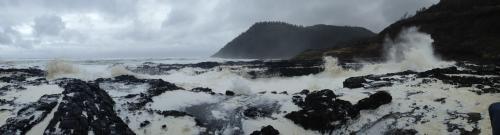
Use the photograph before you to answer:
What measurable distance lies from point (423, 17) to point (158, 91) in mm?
71843

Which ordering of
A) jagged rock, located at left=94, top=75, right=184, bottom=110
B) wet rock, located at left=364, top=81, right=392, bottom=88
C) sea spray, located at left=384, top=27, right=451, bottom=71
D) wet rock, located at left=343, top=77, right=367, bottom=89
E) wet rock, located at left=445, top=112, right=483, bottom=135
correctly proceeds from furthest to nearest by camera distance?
sea spray, located at left=384, top=27, right=451, bottom=71 < wet rock, located at left=343, top=77, right=367, bottom=89 < wet rock, located at left=364, top=81, right=392, bottom=88 < jagged rock, located at left=94, top=75, right=184, bottom=110 < wet rock, located at left=445, top=112, right=483, bottom=135

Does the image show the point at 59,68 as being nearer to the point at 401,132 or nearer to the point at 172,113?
the point at 172,113

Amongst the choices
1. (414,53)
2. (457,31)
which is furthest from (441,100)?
(457,31)

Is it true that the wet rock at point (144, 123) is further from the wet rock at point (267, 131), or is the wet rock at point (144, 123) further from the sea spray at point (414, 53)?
the sea spray at point (414, 53)

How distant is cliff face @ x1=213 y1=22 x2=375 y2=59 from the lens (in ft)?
565

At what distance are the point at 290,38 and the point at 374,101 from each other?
16777cm

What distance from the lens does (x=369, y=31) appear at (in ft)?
631

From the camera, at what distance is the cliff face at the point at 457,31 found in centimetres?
5220

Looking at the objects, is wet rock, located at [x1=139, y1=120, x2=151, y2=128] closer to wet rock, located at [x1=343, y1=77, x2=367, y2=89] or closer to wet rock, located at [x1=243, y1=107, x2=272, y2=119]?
wet rock, located at [x1=243, y1=107, x2=272, y2=119]

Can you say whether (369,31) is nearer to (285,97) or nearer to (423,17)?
(423,17)

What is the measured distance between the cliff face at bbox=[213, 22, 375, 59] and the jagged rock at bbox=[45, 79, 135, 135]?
485 ft

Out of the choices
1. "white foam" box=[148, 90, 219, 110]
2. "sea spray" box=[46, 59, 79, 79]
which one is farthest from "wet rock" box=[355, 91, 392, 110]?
"sea spray" box=[46, 59, 79, 79]

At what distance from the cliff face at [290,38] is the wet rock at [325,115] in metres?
148

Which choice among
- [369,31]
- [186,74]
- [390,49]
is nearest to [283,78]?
[186,74]
